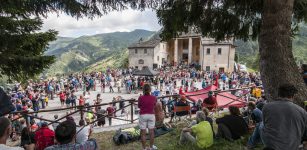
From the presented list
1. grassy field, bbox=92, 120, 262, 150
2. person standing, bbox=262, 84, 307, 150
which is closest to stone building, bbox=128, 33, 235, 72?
grassy field, bbox=92, 120, 262, 150

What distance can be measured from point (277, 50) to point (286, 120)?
279 centimetres

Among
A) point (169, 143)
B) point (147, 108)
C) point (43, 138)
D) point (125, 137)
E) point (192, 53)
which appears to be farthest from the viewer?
point (192, 53)

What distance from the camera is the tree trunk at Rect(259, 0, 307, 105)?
19.6 ft

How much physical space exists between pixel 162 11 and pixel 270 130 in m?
4.60

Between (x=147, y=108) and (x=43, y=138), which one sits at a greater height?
(x=147, y=108)

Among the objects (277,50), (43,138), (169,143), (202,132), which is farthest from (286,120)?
(43,138)

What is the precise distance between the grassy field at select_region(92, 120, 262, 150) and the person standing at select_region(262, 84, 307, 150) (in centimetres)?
262

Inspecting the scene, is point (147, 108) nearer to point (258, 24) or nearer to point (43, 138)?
point (43, 138)

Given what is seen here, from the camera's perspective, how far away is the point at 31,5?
5012 mm

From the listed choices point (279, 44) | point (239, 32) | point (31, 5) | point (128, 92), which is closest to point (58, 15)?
point (31, 5)

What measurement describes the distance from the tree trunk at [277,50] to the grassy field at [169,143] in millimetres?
1460

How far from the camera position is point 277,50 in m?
5.96

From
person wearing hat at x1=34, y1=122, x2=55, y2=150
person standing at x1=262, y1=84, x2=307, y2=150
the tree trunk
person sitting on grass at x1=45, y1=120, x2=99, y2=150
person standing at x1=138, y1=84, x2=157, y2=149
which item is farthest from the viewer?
person wearing hat at x1=34, y1=122, x2=55, y2=150

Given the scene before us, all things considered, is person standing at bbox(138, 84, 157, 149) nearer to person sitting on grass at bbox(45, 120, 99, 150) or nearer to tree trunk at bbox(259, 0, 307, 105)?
tree trunk at bbox(259, 0, 307, 105)
